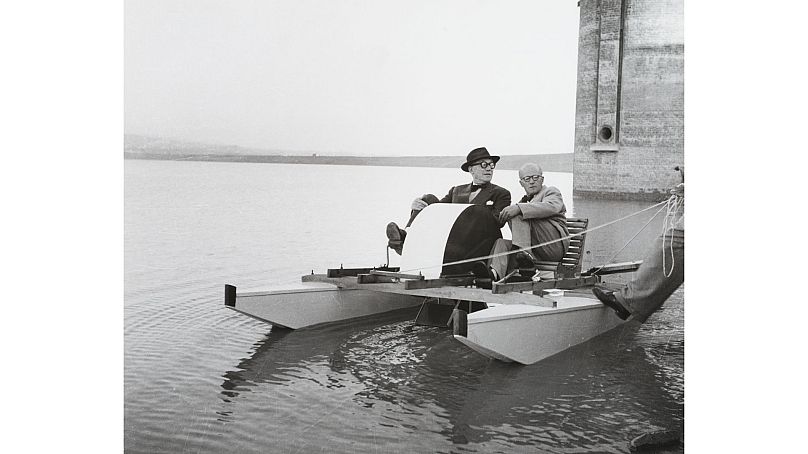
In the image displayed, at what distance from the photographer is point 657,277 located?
153 inches

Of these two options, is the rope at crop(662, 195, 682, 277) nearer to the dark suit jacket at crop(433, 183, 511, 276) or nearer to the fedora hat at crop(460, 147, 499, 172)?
the dark suit jacket at crop(433, 183, 511, 276)

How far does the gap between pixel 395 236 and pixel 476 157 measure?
1.88ft

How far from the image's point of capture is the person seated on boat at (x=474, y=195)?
15.4ft

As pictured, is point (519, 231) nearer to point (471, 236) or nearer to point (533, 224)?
point (533, 224)

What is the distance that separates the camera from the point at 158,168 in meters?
4.43

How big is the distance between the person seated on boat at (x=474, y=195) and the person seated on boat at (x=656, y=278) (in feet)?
2.35

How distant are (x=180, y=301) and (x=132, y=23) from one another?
167 cm

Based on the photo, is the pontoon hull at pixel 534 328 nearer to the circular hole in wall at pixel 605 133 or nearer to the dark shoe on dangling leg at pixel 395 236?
the circular hole in wall at pixel 605 133

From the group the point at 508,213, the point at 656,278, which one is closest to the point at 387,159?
the point at 508,213

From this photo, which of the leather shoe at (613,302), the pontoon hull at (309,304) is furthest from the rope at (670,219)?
the pontoon hull at (309,304)

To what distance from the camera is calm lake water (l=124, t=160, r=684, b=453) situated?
10.3 feet
